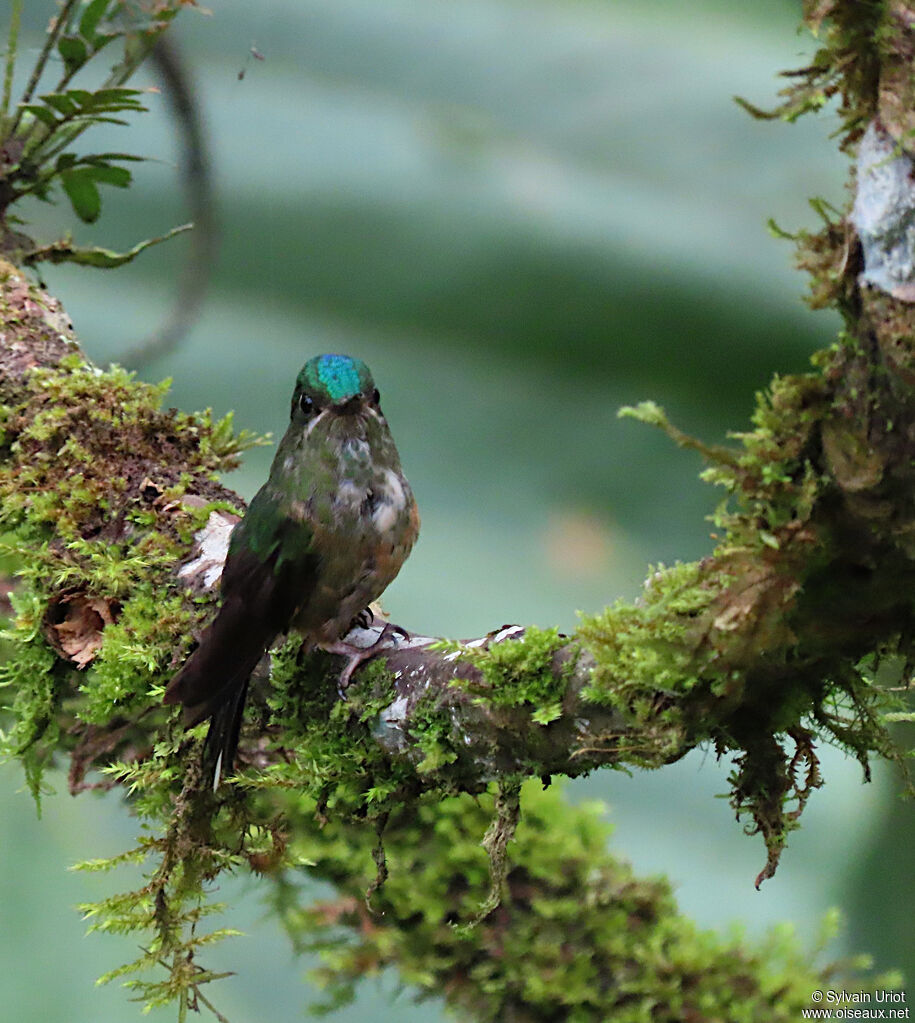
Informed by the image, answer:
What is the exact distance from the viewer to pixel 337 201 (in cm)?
282

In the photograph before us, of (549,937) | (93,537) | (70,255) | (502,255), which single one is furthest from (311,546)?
(502,255)

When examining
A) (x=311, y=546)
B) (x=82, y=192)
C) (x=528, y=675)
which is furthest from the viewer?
(x=82, y=192)

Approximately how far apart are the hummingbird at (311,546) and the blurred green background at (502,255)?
1139mm

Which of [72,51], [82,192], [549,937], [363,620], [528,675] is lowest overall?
[549,937]

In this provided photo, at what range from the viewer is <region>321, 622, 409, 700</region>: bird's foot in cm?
113

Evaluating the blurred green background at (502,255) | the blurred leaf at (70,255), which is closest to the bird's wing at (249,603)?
the blurred leaf at (70,255)

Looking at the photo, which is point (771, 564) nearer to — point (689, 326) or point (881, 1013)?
point (881, 1013)

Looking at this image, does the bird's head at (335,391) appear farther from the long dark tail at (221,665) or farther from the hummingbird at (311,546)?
the long dark tail at (221,665)

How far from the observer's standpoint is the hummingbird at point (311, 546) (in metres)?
1.12

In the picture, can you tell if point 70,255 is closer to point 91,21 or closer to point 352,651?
point 91,21

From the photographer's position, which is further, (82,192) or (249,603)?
(82,192)

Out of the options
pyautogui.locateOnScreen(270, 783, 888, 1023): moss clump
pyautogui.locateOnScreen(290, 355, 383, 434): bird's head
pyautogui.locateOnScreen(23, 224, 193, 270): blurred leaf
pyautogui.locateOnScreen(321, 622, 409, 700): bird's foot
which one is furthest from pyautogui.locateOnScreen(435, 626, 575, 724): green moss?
pyautogui.locateOnScreen(23, 224, 193, 270): blurred leaf

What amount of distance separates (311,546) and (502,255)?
1711 millimetres

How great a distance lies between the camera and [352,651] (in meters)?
1.15
